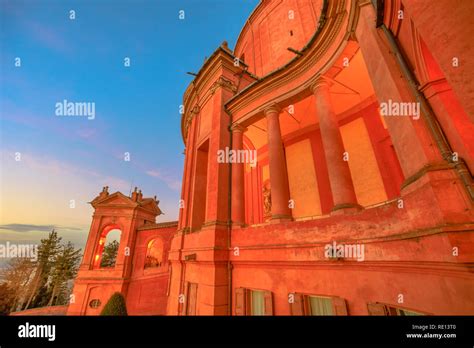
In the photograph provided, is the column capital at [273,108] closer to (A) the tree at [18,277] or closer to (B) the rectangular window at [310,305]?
(B) the rectangular window at [310,305]

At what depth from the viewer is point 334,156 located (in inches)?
224

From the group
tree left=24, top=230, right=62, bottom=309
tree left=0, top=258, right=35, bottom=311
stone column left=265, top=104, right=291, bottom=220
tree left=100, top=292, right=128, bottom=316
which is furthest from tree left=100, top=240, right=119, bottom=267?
stone column left=265, top=104, right=291, bottom=220

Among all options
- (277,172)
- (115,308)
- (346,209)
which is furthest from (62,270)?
(346,209)

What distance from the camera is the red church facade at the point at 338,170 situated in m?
2.75

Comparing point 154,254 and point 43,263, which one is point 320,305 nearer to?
point 154,254

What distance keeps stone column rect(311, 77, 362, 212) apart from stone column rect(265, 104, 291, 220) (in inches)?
61.8

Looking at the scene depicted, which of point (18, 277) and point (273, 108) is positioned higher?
point (273, 108)

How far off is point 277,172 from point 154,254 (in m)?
23.0

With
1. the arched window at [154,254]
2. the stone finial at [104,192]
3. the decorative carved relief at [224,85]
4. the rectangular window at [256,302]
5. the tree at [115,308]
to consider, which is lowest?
the tree at [115,308]

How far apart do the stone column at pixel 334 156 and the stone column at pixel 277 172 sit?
5.15ft

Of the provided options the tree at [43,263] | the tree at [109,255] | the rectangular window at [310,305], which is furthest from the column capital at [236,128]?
the tree at [109,255]

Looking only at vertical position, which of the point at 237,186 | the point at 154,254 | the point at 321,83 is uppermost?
the point at 321,83
